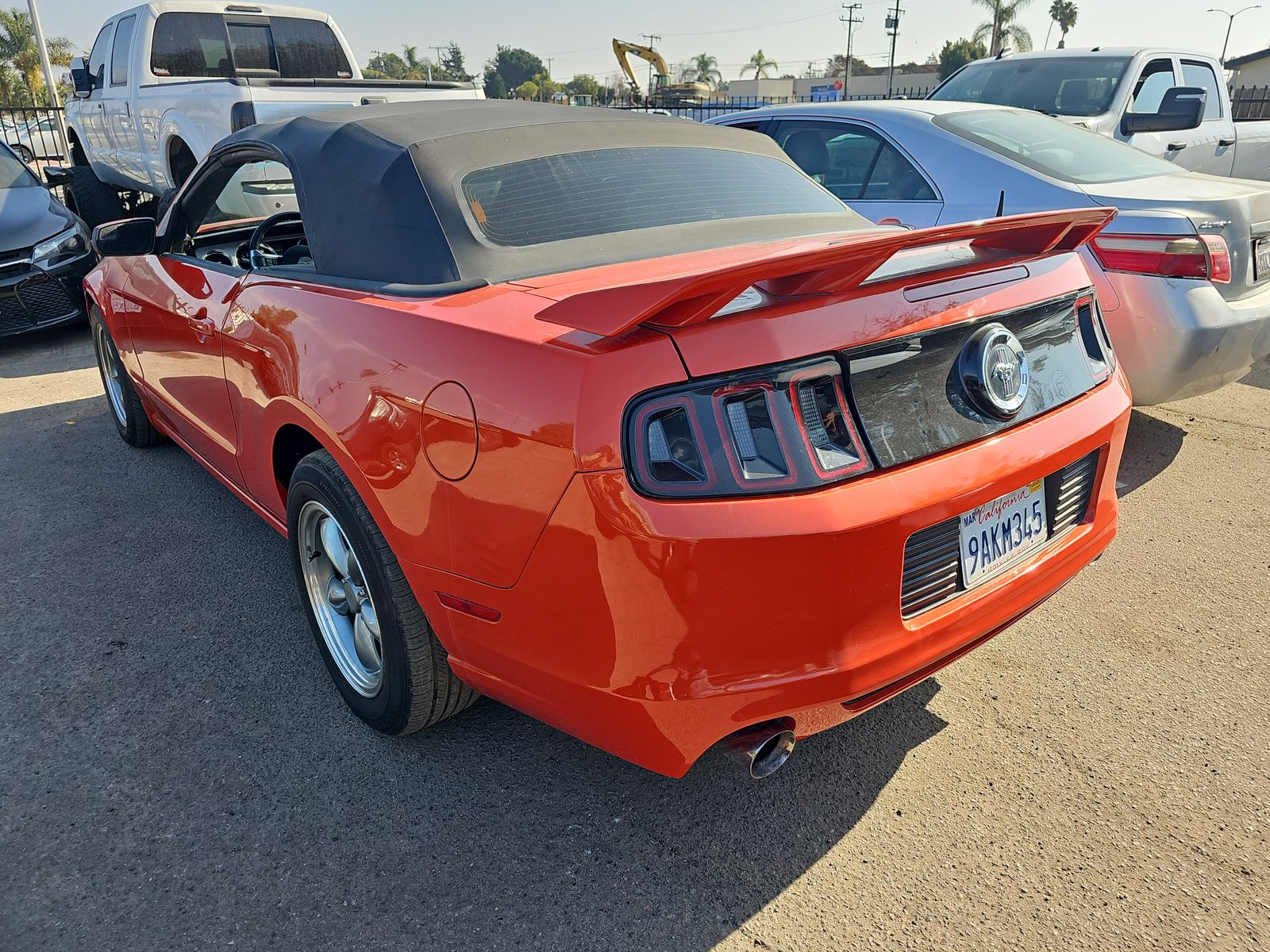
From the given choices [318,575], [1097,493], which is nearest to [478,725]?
[318,575]

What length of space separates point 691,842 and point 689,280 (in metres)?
1.33

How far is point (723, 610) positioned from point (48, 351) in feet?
23.4

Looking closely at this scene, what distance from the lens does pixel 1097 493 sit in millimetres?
2246

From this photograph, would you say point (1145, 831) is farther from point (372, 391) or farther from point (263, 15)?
point (263, 15)

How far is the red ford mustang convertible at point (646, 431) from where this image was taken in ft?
5.28

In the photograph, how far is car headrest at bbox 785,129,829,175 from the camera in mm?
5184

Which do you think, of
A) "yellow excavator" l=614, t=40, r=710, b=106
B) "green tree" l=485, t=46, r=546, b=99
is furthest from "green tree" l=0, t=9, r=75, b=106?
"green tree" l=485, t=46, r=546, b=99

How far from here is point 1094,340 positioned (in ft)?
7.57

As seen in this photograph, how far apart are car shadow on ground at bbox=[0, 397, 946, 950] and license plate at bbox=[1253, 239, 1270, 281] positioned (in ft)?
8.75

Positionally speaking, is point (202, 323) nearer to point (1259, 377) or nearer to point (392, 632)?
point (392, 632)

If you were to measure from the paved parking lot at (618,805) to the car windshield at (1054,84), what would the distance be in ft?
15.3

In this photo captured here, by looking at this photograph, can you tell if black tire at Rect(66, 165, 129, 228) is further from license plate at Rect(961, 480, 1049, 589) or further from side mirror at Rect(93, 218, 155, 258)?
license plate at Rect(961, 480, 1049, 589)

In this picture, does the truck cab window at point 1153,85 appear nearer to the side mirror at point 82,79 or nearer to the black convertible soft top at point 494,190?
the black convertible soft top at point 494,190

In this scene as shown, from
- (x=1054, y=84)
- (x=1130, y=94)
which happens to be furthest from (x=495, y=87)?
(x=1130, y=94)
